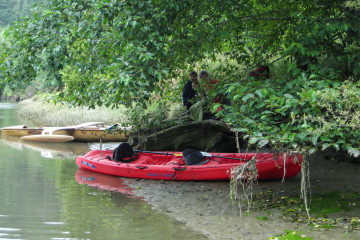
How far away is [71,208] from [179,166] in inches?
102

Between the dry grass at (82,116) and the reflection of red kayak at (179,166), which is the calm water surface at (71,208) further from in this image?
the dry grass at (82,116)

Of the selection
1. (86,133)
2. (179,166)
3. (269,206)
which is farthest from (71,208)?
(86,133)

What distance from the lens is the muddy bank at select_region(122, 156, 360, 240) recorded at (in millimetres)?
5430

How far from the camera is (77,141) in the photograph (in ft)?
52.3

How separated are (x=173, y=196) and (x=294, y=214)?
242cm

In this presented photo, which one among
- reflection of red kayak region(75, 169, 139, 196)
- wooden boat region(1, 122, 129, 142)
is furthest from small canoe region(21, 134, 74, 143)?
reflection of red kayak region(75, 169, 139, 196)

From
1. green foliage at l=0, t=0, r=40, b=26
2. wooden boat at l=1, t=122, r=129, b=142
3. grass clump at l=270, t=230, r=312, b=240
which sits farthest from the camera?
green foliage at l=0, t=0, r=40, b=26

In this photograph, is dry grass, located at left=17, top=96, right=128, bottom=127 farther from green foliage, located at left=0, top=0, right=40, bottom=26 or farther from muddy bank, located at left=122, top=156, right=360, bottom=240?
green foliage, located at left=0, top=0, right=40, bottom=26

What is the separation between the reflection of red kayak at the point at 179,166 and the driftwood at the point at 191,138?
1293 mm

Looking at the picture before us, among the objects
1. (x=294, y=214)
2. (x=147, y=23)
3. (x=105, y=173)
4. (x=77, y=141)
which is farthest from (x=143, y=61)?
(x=77, y=141)

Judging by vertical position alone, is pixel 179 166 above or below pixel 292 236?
above

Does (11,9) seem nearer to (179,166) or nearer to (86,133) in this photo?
(86,133)

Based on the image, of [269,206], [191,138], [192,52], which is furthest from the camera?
[191,138]

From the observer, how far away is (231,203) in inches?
271
